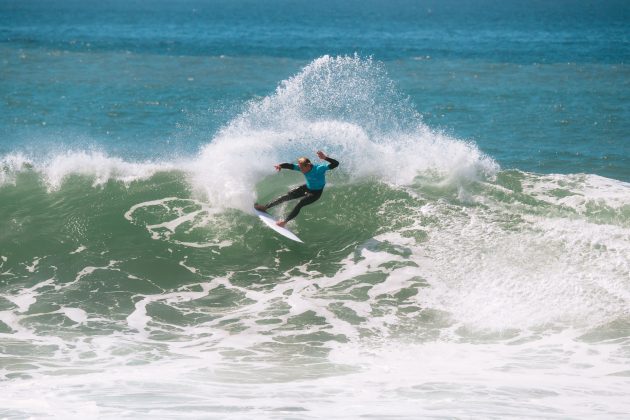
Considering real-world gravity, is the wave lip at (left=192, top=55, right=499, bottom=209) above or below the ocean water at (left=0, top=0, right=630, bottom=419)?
above

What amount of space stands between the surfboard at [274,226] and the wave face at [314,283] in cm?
44

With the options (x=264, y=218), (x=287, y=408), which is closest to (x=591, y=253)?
(x=264, y=218)

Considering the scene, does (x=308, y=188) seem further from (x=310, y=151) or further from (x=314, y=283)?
(x=310, y=151)

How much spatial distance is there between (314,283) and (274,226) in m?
1.75

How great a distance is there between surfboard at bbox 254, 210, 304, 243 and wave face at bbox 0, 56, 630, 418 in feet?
1.45

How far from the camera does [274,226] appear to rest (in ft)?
55.5

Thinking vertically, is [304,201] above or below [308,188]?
below

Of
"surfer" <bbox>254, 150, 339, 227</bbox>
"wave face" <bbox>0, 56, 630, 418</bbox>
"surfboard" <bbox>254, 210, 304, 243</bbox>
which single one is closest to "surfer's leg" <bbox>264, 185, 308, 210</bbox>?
"surfer" <bbox>254, 150, 339, 227</bbox>

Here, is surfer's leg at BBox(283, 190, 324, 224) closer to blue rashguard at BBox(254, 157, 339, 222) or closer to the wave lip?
blue rashguard at BBox(254, 157, 339, 222)

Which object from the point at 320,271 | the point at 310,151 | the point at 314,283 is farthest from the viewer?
the point at 310,151

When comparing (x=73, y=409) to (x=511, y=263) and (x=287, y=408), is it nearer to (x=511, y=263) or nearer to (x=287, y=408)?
(x=287, y=408)

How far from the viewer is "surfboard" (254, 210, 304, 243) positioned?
657 inches

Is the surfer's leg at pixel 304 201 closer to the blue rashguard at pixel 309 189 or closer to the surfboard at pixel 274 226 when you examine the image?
the blue rashguard at pixel 309 189

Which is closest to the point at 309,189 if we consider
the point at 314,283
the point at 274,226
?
the point at 274,226
